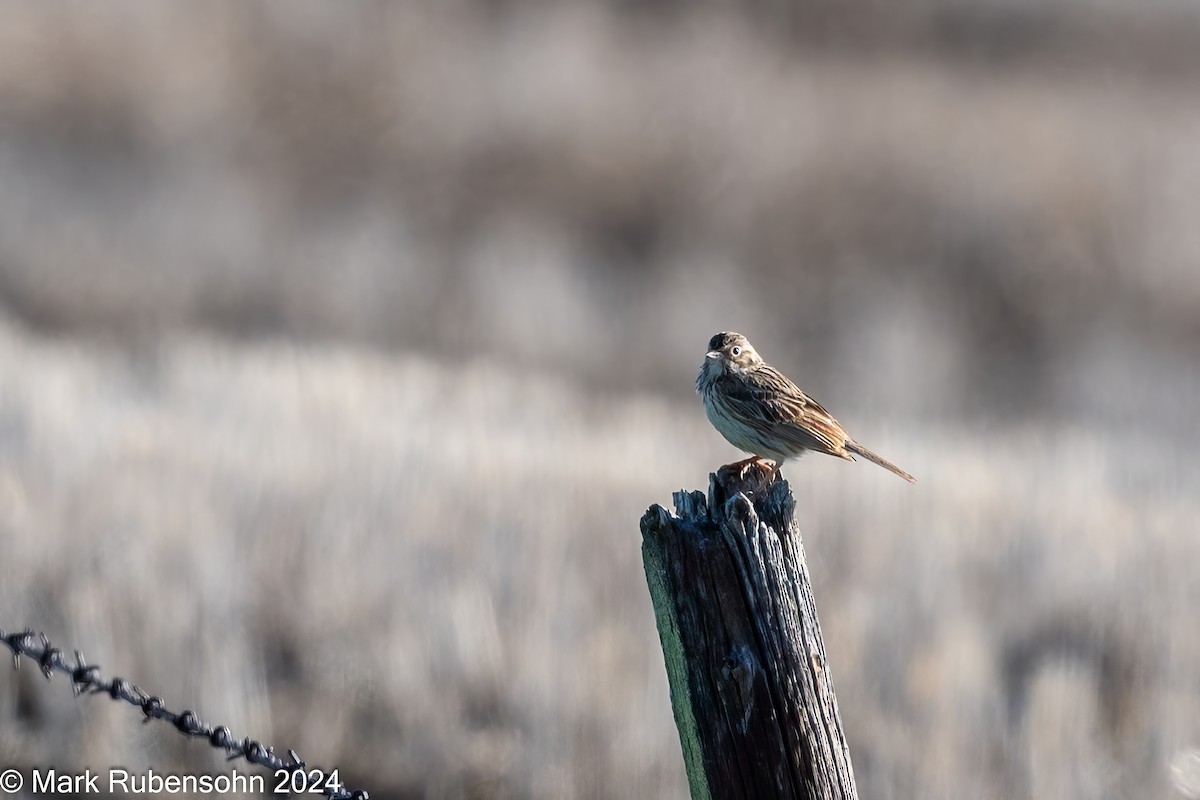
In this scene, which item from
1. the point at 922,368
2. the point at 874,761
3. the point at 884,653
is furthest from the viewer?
the point at 922,368

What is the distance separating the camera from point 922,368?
18.7m

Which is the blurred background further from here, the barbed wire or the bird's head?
the barbed wire

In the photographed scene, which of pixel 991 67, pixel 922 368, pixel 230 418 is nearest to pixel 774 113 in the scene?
pixel 991 67

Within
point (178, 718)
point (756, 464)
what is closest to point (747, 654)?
point (178, 718)

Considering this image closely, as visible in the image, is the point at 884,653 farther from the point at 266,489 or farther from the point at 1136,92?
the point at 1136,92

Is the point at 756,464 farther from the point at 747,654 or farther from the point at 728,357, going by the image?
the point at 747,654

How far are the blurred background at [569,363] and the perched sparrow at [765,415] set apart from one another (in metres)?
2.13

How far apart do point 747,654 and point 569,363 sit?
1489cm

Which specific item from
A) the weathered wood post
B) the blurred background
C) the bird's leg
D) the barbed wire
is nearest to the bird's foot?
the bird's leg

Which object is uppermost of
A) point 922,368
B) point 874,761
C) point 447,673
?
point 922,368

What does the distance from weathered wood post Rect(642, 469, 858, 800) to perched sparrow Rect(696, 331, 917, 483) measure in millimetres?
2228

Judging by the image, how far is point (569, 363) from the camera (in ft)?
58.3

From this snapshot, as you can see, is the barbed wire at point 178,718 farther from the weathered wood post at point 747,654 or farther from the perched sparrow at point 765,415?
the perched sparrow at point 765,415

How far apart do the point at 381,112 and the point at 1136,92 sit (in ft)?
36.3
